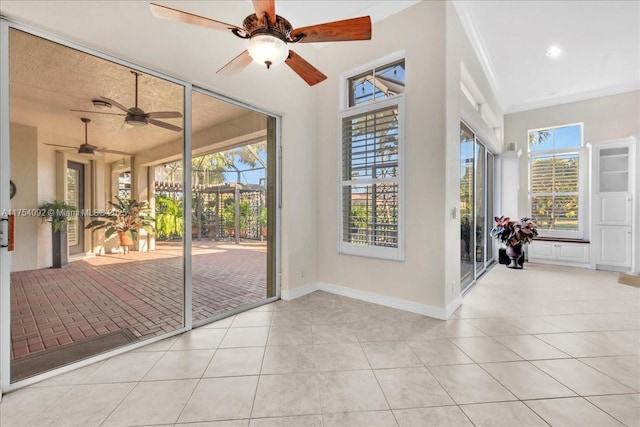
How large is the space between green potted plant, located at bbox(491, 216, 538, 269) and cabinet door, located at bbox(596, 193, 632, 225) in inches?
46.1

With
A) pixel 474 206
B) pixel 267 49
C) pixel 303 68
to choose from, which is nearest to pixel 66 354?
pixel 267 49

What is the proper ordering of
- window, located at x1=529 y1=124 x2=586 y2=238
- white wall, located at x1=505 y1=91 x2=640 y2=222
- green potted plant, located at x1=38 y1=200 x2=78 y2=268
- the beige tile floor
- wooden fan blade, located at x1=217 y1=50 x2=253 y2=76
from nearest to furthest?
the beige tile floor → green potted plant, located at x1=38 y1=200 x2=78 y2=268 → wooden fan blade, located at x1=217 y1=50 x2=253 y2=76 → white wall, located at x1=505 y1=91 x2=640 y2=222 → window, located at x1=529 y1=124 x2=586 y2=238

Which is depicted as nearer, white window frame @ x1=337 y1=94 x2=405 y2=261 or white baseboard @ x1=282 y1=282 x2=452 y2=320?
white baseboard @ x1=282 y1=282 x2=452 y2=320

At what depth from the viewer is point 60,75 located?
208 centimetres

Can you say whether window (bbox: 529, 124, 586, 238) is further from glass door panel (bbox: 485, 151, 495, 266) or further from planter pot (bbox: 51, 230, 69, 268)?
planter pot (bbox: 51, 230, 69, 268)

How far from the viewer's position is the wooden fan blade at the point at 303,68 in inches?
90.0

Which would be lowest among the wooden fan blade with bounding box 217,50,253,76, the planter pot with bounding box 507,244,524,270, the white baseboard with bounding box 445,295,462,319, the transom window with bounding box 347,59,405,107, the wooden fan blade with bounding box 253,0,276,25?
the white baseboard with bounding box 445,295,462,319

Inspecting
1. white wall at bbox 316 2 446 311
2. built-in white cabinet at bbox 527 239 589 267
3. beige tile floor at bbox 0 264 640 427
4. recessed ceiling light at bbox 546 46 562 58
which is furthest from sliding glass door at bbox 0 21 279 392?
built-in white cabinet at bbox 527 239 589 267

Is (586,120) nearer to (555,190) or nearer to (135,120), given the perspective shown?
(555,190)

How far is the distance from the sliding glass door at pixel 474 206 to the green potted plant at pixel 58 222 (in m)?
4.13

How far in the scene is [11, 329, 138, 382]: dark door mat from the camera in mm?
1944

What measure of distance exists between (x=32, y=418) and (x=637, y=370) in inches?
160

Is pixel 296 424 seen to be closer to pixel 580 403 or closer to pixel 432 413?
pixel 432 413

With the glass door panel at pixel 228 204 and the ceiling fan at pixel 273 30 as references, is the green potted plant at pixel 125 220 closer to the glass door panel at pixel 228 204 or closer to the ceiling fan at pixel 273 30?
the glass door panel at pixel 228 204
